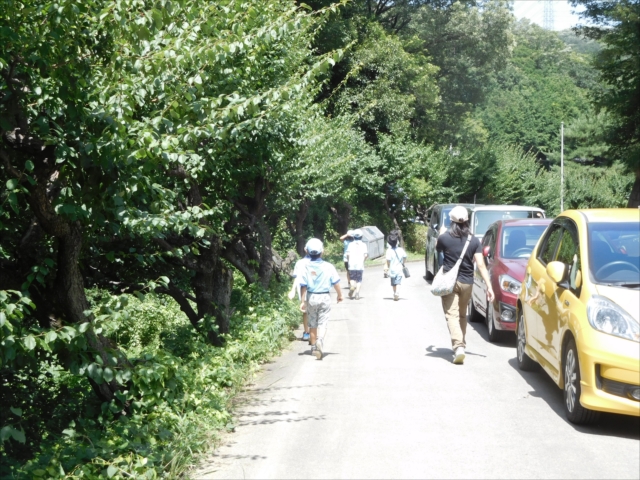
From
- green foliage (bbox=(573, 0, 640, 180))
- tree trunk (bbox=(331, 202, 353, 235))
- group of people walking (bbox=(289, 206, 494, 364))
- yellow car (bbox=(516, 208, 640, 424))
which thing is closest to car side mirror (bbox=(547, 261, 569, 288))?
yellow car (bbox=(516, 208, 640, 424))

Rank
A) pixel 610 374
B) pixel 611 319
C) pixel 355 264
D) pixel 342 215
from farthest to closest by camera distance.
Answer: pixel 342 215 → pixel 355 264 → pixel 611 319 → pixel 610 374

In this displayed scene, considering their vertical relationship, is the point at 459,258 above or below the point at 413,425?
above

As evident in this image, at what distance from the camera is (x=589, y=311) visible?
24.9 feet

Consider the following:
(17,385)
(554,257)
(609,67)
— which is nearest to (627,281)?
(554,257)

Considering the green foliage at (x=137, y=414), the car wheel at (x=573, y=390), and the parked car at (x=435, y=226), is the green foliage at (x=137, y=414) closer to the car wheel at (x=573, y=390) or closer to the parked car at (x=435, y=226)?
the car wheel at (x=573, y=390)

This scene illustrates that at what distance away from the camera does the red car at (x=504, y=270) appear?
500 inches

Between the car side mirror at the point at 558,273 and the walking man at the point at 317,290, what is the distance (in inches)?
169

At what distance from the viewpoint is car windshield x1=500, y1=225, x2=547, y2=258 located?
548 inches

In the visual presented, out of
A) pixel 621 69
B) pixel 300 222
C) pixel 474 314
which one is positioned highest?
pixel 621 69

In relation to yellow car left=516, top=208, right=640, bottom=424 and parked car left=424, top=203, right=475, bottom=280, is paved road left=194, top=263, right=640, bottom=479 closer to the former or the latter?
yellow car left=516, top=208, right=640, bottom=424

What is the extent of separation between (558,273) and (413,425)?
6.40 ft

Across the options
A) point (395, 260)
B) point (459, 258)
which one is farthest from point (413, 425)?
point (395, 260)

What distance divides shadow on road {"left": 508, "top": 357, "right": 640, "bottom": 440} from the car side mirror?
3.88ft

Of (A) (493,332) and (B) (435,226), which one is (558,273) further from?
(B) (435,226)
